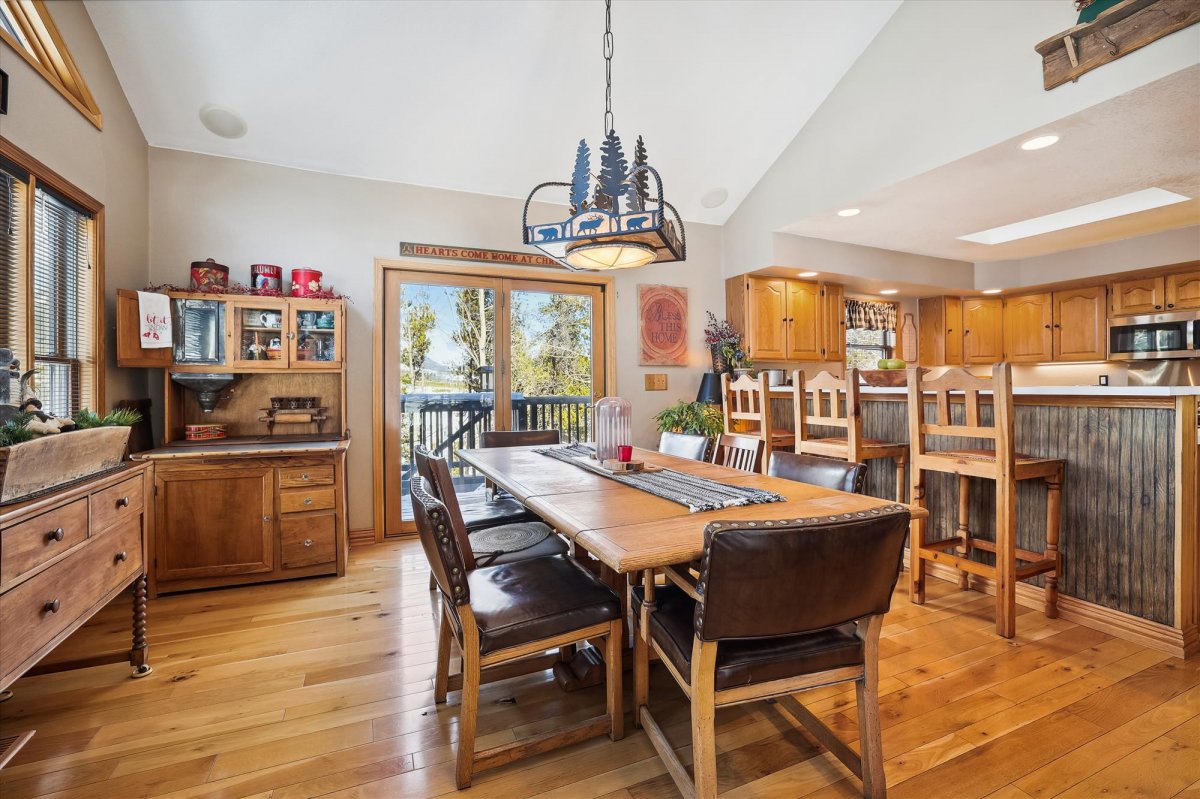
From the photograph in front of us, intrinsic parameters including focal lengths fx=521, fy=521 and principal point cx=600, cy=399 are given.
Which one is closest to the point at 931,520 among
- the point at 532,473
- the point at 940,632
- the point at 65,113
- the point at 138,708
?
the point at 940,632

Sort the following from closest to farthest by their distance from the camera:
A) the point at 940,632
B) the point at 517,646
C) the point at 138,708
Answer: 1. the point at 517,646
2. the point at 138,708
3. the point at 940,632

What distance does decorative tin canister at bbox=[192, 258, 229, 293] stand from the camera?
10.3 ft

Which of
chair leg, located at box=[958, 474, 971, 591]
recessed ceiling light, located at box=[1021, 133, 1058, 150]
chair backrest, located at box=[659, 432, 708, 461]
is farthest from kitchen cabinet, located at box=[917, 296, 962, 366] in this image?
chair backrest, located at box=[659, 432, 708, 461]

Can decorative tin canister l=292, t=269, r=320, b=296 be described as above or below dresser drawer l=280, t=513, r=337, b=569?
above

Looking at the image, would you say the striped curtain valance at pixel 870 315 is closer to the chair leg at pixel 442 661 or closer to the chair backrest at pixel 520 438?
the chair backrest at pixel 520 438

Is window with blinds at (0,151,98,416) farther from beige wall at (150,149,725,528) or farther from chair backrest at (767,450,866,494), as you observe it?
chair backrest at (767,450,866,494)

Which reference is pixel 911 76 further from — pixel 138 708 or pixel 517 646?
pixel 138 708

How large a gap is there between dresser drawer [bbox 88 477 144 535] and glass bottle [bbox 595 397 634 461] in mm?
1804

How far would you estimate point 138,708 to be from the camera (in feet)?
6.12

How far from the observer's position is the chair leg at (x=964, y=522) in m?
2.81

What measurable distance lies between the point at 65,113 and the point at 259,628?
2590 mm

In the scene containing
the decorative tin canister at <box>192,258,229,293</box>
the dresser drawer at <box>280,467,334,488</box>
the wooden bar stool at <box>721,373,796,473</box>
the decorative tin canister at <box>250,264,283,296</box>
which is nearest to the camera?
the dresser drawer at <box>280,467,334,488</box>

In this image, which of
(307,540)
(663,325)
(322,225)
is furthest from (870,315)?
(307,540)

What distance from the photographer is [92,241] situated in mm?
2709
